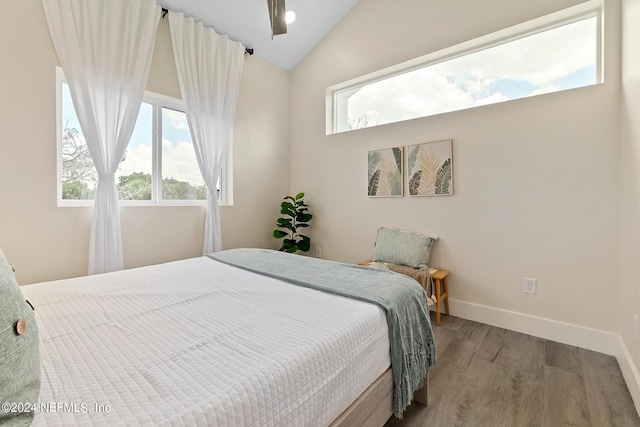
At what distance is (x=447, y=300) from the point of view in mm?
2707

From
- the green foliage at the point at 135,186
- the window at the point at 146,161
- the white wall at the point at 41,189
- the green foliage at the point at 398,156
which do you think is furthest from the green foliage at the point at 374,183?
the green foliage at the point at 135,186

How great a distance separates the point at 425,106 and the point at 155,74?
2755mm

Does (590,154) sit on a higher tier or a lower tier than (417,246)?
higher

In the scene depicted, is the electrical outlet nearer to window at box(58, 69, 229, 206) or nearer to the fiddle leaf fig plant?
the fiddle leaf fig plant

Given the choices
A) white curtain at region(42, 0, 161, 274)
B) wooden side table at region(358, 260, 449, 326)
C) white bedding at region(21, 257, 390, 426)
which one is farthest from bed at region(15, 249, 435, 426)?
wooden side table at region(358, 260, 449, 326)

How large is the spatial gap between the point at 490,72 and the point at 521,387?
8.47 ft

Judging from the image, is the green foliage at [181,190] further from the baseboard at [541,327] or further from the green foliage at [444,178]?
the baseboard at [541,327]

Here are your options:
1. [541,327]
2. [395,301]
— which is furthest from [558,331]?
[395,301]

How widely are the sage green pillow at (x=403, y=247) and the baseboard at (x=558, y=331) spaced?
0.53m

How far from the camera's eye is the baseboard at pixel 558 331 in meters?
1.69

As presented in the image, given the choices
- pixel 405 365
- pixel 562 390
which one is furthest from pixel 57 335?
pixel 562 390

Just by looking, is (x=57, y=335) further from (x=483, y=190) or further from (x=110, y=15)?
(x=483, y=190)

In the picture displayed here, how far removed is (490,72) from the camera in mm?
2602

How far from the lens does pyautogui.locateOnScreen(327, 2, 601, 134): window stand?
A: 7.27 feet
